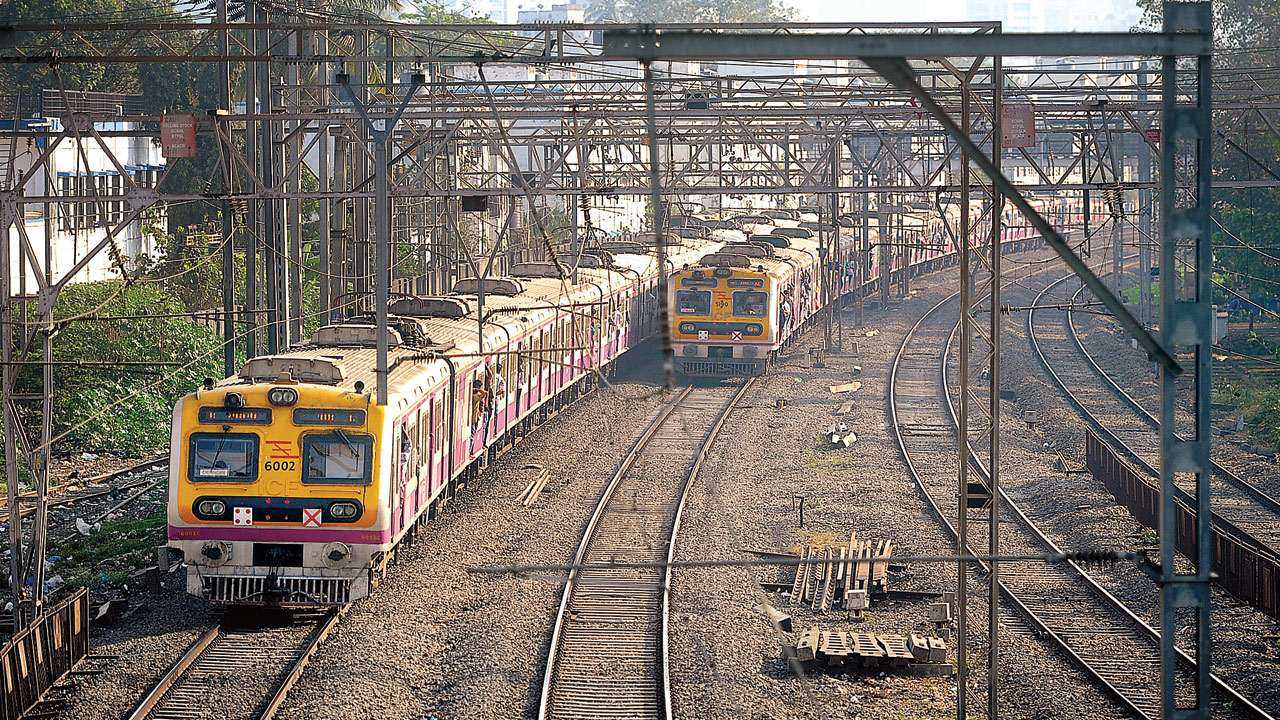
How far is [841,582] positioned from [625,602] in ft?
8.08

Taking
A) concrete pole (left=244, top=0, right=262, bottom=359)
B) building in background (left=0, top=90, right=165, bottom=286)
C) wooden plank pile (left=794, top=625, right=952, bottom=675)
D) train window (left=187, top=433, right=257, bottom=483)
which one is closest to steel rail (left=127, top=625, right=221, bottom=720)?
train window (left=187, top=433, right=257, bottom=483)

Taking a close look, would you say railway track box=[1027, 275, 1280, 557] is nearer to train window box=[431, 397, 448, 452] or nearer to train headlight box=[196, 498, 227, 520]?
train window box=[431, 397, 448, 452]

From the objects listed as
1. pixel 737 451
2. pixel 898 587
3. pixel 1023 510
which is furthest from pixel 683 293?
pixel 898 587

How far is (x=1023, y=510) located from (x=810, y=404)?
9756 mm

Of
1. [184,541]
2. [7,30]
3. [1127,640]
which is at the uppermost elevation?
[7,30]

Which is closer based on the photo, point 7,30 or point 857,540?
point 7,30

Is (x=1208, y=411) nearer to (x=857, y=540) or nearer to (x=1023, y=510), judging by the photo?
(x=857, y=540)

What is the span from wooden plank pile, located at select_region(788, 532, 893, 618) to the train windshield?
187 inches

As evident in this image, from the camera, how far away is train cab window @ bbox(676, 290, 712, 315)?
32.1 meters

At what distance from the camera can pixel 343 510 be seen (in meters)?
14.7

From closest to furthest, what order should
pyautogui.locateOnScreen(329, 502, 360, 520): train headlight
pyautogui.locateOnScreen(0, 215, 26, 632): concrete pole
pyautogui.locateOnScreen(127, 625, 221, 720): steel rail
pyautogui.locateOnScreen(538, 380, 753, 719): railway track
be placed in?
pyautogui.locateOnScreen(127, 625, 221, 720): steel rail
pyautogui.locateOnScreen(538, 380, 753, 719): railway track
pyautogui.locateOnScreen(0, 215, 26, 632): concrete pole
pyautogui.locateOnScreen(329, 502, 360, 520): train headlight

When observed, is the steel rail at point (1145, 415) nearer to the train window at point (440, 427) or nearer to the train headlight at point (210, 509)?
the train window at point (440, 427)

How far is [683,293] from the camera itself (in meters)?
32.1

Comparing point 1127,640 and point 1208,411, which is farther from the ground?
point 1208,411
